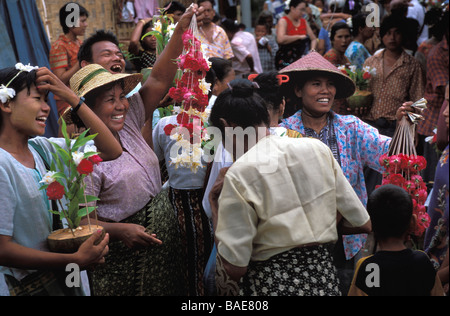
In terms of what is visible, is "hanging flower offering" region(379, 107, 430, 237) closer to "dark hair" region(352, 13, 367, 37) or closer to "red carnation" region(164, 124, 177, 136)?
"red carnation" region(164, 124, 177, 136)

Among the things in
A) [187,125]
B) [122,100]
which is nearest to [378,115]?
[187,125]

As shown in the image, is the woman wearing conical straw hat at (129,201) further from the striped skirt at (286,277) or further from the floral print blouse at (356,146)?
the floral print blouse at (356,146)

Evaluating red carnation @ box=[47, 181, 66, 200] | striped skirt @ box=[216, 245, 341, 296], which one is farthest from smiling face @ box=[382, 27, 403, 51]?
red carnation @ box=[47, 181, 66, 200]

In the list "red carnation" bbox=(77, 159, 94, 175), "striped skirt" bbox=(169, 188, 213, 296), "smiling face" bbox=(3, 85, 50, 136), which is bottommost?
"striped skirt" bbox=(169, 188, 213, 296)

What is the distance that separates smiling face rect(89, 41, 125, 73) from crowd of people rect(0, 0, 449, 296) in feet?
0.03

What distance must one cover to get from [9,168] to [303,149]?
1354 millimetres

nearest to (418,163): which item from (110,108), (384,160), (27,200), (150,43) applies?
(384,160)

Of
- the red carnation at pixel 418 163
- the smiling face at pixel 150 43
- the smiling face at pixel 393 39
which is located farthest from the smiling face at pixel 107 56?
the smiling face at pixel 393 39

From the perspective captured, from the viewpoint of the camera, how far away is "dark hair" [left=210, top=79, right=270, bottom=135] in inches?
95.0

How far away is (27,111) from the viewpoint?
2.49m

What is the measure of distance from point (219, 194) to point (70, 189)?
2.37 feet

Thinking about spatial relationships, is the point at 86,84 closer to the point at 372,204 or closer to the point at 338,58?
the point at 372,204

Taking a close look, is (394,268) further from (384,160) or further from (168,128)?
(168,128)

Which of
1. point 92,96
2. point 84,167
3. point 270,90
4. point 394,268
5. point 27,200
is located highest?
point 92,96
